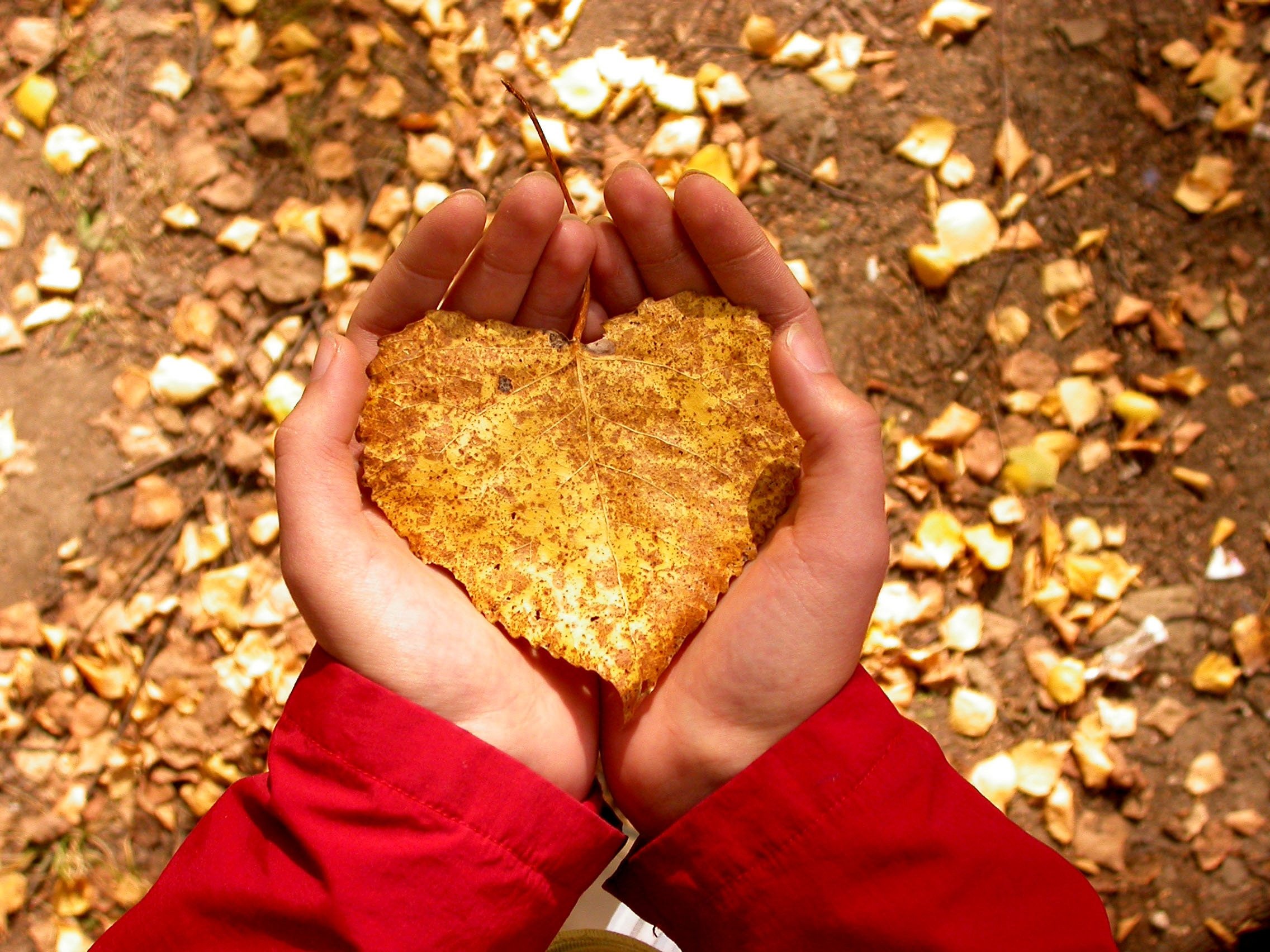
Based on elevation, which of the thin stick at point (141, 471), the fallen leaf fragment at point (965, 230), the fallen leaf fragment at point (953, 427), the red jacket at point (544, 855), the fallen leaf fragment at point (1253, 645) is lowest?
the fallen leaf fragment at point (1253, 645)

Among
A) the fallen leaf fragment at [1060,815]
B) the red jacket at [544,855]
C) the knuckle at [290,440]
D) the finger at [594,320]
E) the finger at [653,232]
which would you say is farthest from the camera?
the fallen leaf fragment at [1060,815]

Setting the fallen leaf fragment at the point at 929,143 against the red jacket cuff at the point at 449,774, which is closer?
the red jacket cuff at the point at 449,774

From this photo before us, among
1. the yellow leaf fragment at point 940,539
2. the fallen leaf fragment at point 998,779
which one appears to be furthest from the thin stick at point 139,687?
the fallen leaf fragment at point 998,779

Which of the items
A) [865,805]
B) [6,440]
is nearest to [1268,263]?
[865,805]

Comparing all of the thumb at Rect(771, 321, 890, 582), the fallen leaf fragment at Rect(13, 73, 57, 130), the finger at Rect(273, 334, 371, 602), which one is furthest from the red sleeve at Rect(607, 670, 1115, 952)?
the fallen leaf fragment at Rect(13, 73, 57, 130)

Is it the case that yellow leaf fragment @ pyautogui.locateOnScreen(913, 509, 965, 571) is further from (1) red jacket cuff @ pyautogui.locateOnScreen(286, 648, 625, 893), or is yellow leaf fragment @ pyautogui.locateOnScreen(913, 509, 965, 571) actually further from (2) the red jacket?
(1) red jacket cuff @ pyautogui.locateOnScreen(286, 648, 625, 893)

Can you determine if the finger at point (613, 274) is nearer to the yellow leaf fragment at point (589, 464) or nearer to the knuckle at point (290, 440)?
the yellow leaf fragment at point (589, 464)

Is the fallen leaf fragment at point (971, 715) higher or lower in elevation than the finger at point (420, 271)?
lower

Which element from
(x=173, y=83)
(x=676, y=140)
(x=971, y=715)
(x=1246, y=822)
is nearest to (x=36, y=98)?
(x=173, y=83)

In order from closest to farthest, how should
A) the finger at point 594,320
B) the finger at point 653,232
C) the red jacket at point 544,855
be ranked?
1. the red jacket at point 544,855
2. the finger at point 653,232
3. the finger at point 594,320
